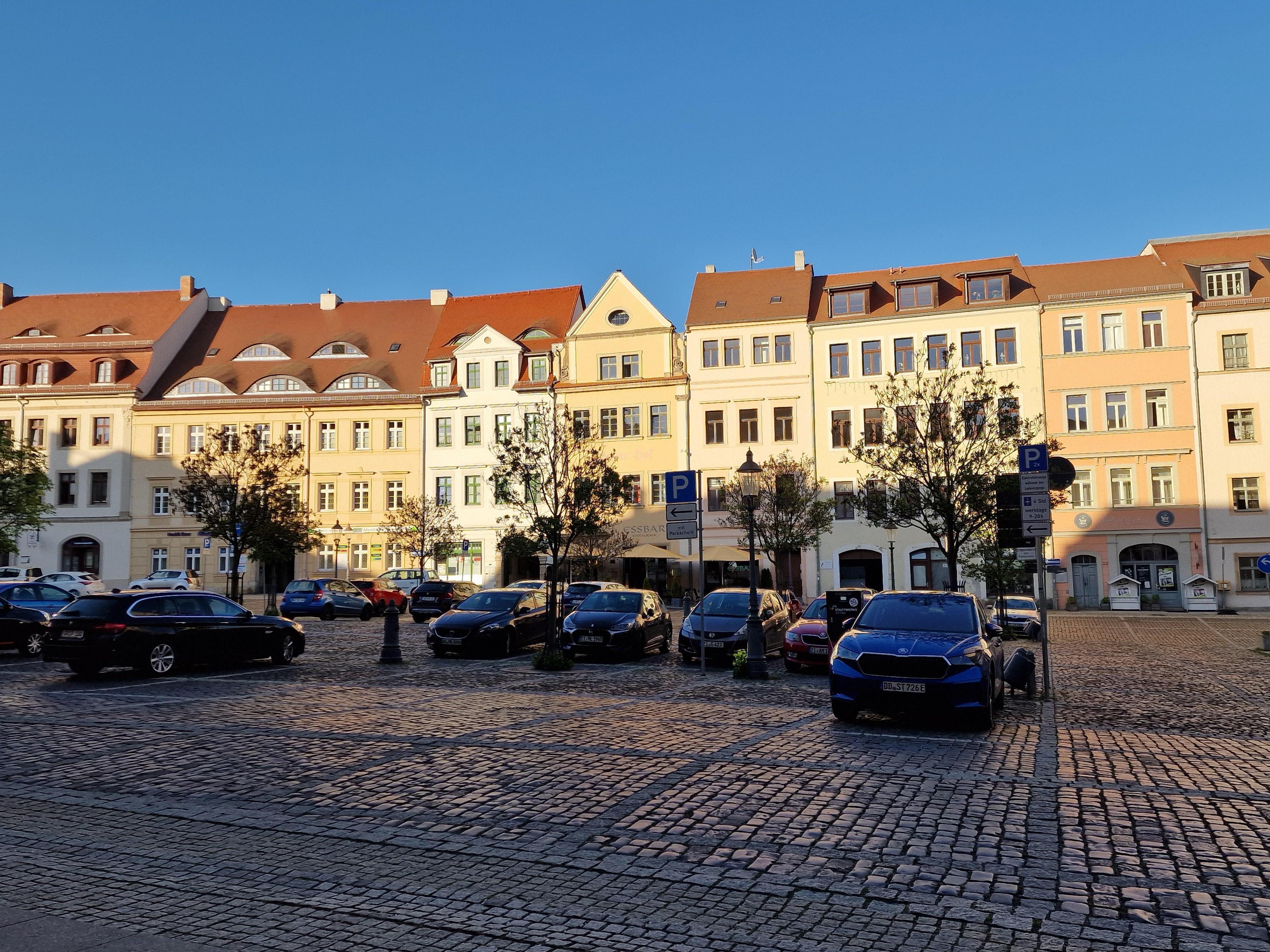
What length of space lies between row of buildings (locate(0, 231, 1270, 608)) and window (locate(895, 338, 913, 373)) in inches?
3.0

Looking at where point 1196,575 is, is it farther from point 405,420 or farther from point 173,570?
point 173,570

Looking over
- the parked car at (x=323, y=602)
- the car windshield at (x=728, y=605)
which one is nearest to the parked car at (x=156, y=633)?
the car windshield at (x=728, y=605)

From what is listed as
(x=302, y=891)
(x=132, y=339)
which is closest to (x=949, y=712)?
(x=302, y=891)

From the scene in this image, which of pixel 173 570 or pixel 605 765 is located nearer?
pixel 605 765

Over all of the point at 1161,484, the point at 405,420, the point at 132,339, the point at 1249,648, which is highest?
the point at 132,339

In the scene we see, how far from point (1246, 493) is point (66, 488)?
196 feet

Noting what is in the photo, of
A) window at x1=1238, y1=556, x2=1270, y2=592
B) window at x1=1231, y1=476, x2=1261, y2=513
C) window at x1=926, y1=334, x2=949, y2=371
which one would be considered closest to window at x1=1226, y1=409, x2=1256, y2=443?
window at x1=1231, y1=476, x2=1261, y2=513

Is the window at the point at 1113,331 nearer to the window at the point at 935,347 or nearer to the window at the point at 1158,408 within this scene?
the window at the point at 1158,408

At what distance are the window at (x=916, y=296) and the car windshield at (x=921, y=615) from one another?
3700cm

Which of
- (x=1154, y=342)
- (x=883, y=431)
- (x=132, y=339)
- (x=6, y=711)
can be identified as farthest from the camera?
(x=132, y=339)

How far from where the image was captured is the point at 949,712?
37.8 feet

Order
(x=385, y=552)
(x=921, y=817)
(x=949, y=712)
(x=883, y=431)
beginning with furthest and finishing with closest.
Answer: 1. (x=385, y=552)
2. (x=883, y=431)
3. (x=949, y=712)
4. (x=921, y=817)

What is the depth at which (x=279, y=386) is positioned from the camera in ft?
186

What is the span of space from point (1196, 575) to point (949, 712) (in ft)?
122
